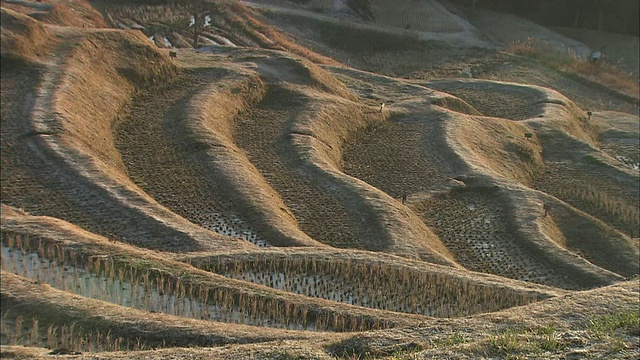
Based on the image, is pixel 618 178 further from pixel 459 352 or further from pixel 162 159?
pixel 459 352

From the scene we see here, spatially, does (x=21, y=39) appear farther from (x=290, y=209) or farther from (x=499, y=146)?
(x=499, y=146)

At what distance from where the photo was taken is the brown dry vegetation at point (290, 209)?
49.3ft

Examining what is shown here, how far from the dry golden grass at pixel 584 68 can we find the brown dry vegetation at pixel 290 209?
1218cm

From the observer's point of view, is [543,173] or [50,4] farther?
[50,4]

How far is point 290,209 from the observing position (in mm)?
27531

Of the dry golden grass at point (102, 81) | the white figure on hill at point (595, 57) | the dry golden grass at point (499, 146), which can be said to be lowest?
the dry golden grass at point (499, 146)

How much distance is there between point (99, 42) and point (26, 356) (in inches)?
956

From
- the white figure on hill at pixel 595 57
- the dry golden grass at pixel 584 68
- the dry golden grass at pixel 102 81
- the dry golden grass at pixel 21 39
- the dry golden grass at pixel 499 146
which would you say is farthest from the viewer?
the white figure on hill at pixel 595 57

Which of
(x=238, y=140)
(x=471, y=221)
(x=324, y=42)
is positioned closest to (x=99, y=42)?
(x=238, y=140)

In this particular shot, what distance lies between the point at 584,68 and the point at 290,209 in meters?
→ 44.2

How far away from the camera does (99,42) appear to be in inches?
1372

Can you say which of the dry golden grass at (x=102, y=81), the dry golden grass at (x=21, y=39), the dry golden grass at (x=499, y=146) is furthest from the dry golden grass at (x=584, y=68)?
the dry golden grass at (x=21, y=39)

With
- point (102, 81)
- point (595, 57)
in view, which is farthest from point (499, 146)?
point (595, 57)

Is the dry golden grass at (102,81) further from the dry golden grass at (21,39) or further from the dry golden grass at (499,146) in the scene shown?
the dry golden grass at (499,146)
